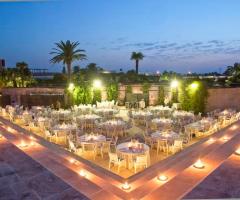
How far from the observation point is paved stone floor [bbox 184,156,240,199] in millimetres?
4359

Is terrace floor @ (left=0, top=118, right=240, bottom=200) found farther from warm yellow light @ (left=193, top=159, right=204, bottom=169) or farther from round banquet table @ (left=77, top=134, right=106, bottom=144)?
round banquet table @ (left=77, top=134, right=106, bottom=144)

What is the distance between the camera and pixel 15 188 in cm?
464

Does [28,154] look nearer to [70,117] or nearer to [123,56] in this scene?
[70,117]

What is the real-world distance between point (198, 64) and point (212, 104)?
50.0 meters

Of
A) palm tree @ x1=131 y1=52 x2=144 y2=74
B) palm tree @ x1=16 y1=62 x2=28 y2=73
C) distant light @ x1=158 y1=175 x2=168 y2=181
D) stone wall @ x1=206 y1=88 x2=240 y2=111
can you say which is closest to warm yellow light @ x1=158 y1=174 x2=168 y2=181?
distant light @ x1=158 y1=175 x2=168 y2=181

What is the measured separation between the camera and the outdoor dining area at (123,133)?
8570 millimetres

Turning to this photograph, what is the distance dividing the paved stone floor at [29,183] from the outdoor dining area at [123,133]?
2.99m

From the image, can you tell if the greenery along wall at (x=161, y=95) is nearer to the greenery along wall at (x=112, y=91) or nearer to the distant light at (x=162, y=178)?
the greenery along wall at (x=112, y=91)

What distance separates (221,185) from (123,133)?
28.4ft

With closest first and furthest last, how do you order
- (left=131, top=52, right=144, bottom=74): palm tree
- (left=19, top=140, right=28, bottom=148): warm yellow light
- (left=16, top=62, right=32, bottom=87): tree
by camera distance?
(left=19, top=140, right=28, bottom=148): warm yellow light
(left=16, top=62, right=32, bottom=87): tree
(left=131, top=52, right=144, bottom=74): palm tree

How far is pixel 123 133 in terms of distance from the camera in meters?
13.2

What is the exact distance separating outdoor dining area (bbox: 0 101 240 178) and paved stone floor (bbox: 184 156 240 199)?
2.90 meters

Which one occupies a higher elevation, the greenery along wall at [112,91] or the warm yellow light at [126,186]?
the greenery along wall at [112,91]

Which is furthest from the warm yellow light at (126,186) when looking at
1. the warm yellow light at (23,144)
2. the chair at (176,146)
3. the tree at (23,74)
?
the tree at (23,74)
